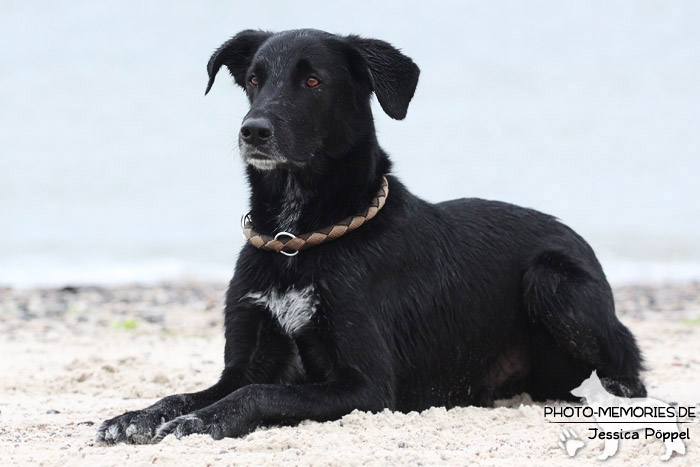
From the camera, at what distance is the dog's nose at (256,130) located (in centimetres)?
380

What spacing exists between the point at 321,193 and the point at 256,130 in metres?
0.47

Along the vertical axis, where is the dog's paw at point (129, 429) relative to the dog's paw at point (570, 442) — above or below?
above

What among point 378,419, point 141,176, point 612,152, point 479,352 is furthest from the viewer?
point 612,152

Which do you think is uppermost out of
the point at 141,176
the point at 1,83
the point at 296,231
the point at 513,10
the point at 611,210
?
the point at 513,10

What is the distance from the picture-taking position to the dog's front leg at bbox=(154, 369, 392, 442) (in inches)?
133

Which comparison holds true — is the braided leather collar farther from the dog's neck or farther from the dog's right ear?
the dog's right ear

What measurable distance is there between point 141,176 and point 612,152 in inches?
441

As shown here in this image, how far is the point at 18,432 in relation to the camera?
144 inches

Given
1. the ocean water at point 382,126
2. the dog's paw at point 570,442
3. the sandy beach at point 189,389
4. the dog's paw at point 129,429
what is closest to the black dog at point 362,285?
the dog's paw at point 129,429

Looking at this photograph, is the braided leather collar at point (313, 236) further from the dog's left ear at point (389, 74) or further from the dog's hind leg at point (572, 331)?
the dog's hind leg at point (572, 331)

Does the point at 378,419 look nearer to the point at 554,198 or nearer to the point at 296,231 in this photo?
the point at 296,231

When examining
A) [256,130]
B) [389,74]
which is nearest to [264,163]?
[256,130]

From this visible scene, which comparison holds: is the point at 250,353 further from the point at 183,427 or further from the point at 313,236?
→ the point at 183,427

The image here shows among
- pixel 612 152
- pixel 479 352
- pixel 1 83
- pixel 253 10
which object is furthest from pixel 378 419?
pixel 253 10
